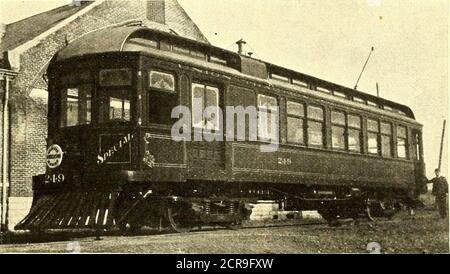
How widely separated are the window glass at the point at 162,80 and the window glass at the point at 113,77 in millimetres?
426

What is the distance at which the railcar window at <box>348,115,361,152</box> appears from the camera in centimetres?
1417

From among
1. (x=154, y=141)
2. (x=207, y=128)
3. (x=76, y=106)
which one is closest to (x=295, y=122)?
(x=207, y=128)

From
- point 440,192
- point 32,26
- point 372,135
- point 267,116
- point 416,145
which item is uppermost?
point 32,26

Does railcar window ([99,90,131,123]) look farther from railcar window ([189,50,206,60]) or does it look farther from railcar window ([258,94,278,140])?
railcar window ([258,94,278,140])

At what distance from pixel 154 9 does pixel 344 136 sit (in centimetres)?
823

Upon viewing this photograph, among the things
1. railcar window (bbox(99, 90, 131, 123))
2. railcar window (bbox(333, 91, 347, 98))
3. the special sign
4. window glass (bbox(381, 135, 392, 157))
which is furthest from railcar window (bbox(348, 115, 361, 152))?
the special sign

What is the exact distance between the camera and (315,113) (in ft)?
42.6

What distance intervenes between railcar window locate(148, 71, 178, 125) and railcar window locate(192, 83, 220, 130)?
1.48 feet

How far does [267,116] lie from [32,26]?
29.0 feet

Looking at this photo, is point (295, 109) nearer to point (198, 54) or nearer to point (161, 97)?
point (198, 54)

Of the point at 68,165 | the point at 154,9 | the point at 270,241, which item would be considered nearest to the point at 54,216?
the point at 68,165

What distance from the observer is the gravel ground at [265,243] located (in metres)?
8.24

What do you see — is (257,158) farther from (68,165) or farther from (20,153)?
(20,153)

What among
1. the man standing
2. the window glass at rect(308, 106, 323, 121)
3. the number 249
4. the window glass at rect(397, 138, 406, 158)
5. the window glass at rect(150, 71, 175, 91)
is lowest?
the man standing
